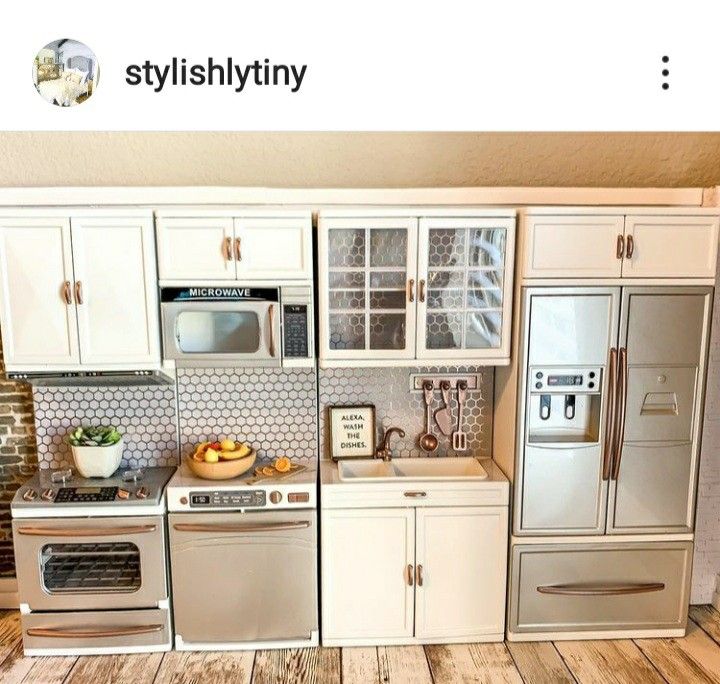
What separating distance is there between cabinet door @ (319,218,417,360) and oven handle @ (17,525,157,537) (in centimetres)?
118

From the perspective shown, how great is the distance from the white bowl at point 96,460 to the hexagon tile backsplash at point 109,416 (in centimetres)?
19

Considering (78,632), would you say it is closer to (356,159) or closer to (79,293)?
(79,293)

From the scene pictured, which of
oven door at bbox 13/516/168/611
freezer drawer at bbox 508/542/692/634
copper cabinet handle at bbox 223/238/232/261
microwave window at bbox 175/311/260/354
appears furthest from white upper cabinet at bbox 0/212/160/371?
freezer drawer at bbox 508/542/692/634

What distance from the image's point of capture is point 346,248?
3061 mm

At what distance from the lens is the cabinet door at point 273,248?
3.01 metres

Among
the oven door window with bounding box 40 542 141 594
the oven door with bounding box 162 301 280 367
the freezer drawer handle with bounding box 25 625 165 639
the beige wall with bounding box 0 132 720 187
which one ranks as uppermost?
the beige wall with bounding box 0 132 720 187

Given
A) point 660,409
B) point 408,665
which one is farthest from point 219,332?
point 660,409

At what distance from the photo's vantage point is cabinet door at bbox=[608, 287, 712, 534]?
303 centimetres

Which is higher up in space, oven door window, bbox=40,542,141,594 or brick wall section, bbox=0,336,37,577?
brick wall section, bbox=0,336,37,577

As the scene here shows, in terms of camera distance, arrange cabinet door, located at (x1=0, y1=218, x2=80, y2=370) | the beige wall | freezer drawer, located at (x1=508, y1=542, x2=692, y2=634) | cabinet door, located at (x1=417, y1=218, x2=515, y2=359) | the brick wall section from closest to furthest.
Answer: cabinet door, located at (x1=0, y1=218, x2=80, y2=370) → cabinet door, located at (x1=417, y1=218, x2=515, y2=359) → freezer drawer, located at (x1=508, y1=542, x2=692, y2=634) → the beige wall → the brick wall section

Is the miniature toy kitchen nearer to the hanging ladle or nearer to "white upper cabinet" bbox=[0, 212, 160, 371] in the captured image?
"white upper cabinet" bbox=[0, 212, 160, 371]
